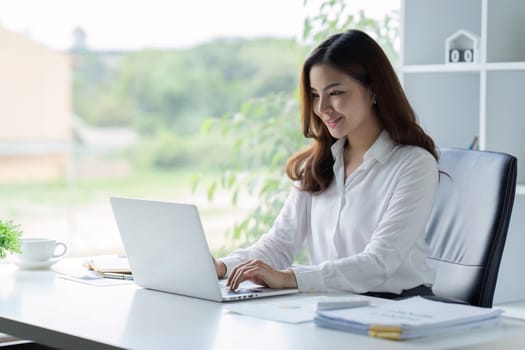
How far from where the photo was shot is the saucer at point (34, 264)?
251cm

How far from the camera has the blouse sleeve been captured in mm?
2525

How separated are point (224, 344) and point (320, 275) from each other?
0.55 m

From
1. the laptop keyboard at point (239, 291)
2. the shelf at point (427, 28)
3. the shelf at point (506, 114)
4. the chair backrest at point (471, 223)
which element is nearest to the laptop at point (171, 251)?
the laptop keyboard at point (239, 291)

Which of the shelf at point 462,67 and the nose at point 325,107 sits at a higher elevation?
the shelf at point 462,67

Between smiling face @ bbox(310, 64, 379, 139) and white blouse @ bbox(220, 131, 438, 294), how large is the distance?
0.09 m

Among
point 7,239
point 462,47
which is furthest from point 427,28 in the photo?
point 7,239

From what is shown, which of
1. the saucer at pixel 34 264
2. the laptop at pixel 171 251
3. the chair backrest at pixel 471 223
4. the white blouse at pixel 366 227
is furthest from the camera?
the saucer at pixel 34 264

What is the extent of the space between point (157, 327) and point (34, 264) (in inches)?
33.1

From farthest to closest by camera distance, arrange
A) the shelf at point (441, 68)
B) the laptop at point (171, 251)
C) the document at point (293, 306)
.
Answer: the shelf at point (441, 68)
the laptop at point (171, 251)
the document at point (293, 306)

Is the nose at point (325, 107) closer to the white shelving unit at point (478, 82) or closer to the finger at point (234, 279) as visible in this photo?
the finger at point (234, 279)

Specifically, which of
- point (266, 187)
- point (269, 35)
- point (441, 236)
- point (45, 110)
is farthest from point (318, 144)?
point (45, 110)

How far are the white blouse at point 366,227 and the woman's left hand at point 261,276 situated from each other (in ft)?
0.08

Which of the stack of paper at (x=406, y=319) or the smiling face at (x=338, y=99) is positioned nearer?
the stack of paper at (x=406, y=319)

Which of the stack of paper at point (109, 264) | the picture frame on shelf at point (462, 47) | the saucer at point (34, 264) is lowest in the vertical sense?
the saucer at point (34, 264)
